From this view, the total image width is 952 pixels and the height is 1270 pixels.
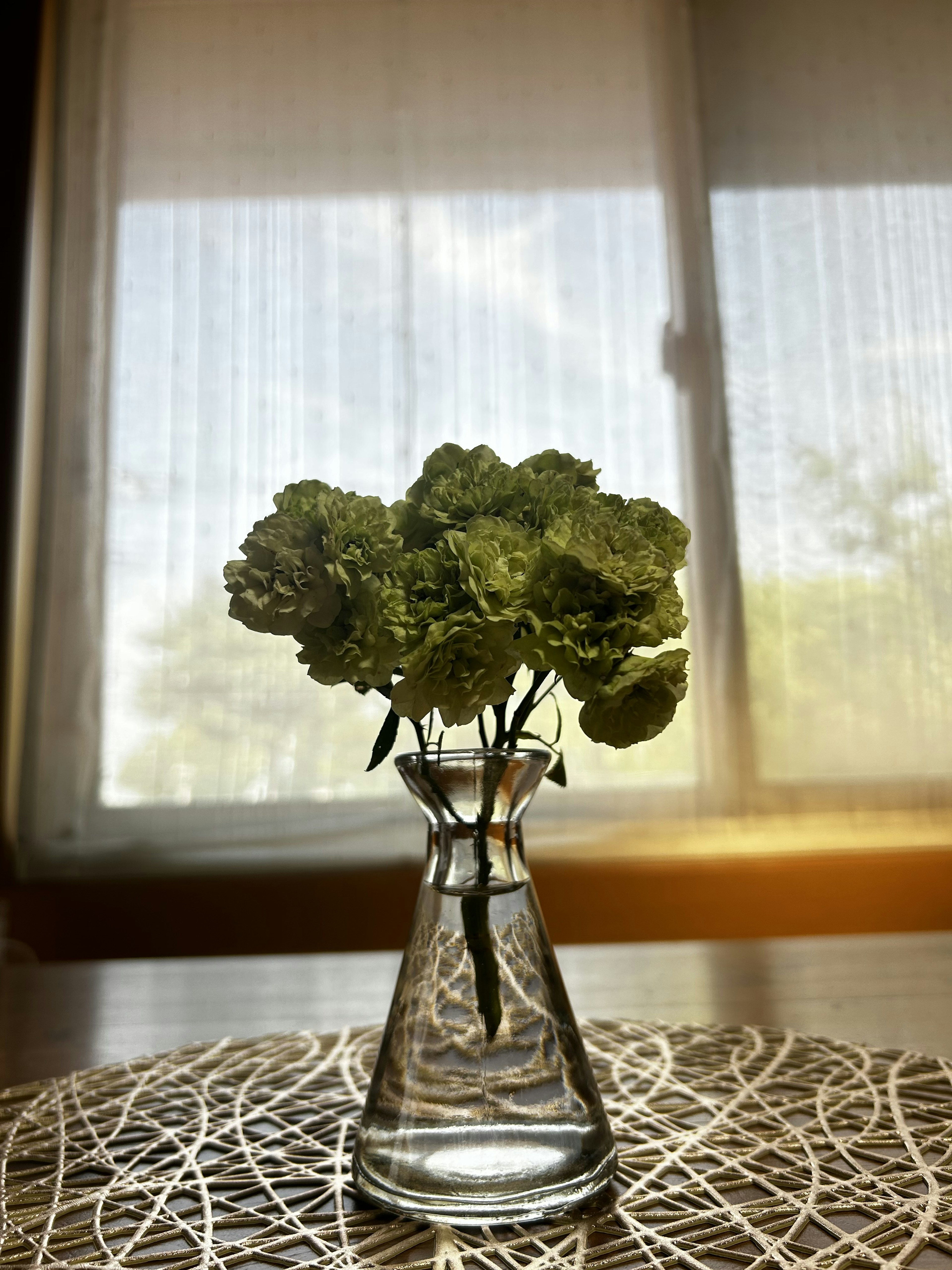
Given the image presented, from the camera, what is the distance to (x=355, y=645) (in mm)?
494

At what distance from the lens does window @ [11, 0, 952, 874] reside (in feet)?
7.57

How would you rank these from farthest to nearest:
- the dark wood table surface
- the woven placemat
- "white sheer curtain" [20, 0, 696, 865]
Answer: "white sheer curtain" [20, 0, 696, 865], the dark wood table surface, the woven placemat

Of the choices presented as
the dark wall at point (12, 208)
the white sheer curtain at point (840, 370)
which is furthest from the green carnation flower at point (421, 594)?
the dark wall at point (12, 208)

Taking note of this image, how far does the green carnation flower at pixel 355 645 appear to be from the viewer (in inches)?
19.3

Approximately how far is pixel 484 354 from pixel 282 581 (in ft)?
6.61

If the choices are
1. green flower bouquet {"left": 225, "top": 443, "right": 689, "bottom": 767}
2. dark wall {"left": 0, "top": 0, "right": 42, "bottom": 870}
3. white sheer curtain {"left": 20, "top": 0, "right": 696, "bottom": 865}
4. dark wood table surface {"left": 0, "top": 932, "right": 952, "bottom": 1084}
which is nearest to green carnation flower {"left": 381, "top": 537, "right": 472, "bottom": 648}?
green flower bouquet {"left": 225, "top": 443, "right": 689, "bottom": 767}

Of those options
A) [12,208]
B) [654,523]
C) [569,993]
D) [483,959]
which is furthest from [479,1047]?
[12,208]

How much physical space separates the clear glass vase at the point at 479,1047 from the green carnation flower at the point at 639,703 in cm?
5

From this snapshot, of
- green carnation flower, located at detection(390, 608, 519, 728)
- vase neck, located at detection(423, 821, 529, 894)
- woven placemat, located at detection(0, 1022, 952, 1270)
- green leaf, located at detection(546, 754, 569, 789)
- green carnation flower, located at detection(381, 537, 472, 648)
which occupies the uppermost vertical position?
green carnation flower, located at detection(381, 537, 472, 648)

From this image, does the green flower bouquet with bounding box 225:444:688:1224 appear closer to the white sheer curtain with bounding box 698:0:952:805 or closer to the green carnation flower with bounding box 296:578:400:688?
the green carnation flower with bounding box 296:578:400:688

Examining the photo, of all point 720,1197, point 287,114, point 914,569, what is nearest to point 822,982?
point 720,1197

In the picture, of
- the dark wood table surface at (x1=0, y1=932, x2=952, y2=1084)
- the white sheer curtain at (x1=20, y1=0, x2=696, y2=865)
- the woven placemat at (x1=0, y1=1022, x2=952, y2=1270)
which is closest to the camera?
the woven placemat at (x1=0, y1=1022, x2=952, y2=1270)

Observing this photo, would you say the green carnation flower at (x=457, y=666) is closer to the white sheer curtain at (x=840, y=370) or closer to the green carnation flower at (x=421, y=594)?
the green carnation flower at (x=421, y=594)

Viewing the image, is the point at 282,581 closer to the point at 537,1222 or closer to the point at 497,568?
the point at 497,568
